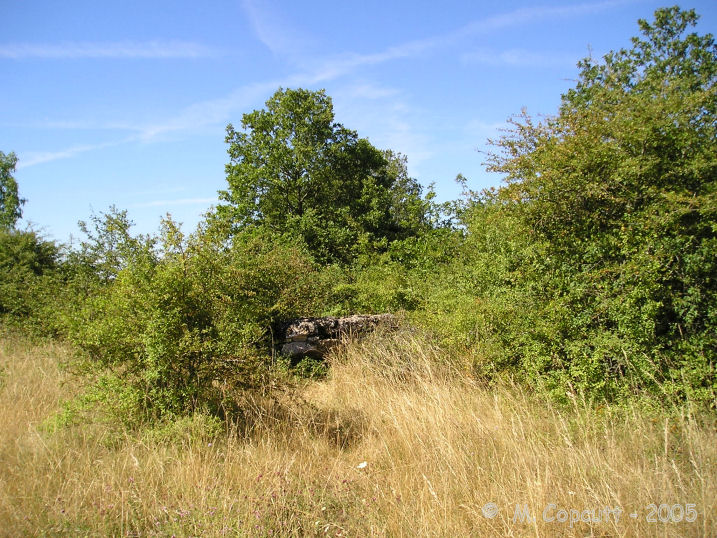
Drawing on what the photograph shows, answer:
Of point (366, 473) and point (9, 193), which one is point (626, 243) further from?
point (9, 193)

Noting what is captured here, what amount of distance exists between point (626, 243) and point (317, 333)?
5002 mm

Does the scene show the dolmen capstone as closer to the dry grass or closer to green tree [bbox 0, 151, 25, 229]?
the dry grass

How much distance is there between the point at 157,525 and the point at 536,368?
14.3ft

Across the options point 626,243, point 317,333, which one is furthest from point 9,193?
point 626,243

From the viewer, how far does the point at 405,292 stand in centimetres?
1073

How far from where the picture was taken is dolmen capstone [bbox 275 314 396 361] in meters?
8.00

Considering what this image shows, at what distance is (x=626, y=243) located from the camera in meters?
5.54

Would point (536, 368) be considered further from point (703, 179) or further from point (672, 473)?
point (703, 179)

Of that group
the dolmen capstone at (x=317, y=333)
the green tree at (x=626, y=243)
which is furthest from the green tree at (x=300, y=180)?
the green tree at (x=626, y=243)

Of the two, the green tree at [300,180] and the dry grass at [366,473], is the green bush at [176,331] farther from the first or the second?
the green tree at [300,180]

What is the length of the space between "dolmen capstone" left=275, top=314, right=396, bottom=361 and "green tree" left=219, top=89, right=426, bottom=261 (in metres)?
10.9

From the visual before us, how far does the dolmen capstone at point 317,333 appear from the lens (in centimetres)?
800

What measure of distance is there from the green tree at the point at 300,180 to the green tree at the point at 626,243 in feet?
42.1

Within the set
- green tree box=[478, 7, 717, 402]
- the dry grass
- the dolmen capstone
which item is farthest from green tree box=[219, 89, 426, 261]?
the dry grass
